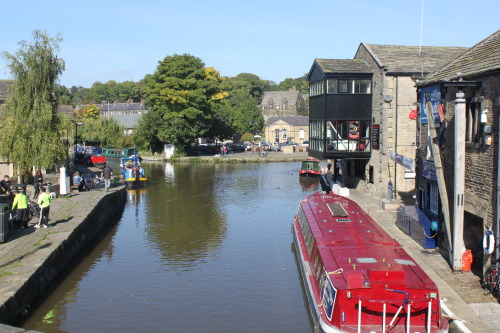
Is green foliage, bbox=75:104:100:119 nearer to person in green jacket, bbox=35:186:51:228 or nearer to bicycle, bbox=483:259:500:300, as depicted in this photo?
person in green jacket, bbox=35:186:51:228

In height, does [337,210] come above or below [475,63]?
below

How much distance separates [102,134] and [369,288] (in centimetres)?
7259

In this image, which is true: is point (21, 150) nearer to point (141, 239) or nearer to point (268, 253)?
point (141, 239)

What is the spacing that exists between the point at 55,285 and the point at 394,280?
11256 millimetres

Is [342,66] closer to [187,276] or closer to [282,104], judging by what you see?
[187,276]

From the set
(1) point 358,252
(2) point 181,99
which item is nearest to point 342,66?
(1) point 358,252

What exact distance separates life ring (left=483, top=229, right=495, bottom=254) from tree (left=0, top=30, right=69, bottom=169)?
23710 mm

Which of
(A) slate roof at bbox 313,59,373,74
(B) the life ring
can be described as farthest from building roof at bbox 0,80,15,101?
(B) the life ring

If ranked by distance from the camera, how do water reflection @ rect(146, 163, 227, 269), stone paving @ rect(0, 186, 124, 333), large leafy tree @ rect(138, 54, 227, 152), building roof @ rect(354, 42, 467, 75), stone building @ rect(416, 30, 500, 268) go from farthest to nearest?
1. large leafy tree @ rect(138, 54, 227, 152)
2. building roof @ rect(354, 42, 467, 75)
3. water reflection @ rect(146, 163, 227, 269)
4. stone building @ rect(416, 30, 500, 268)
5. stone paving @ rect(0, 186, 124, 333)

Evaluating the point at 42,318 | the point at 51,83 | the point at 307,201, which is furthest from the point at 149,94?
the point at 42,318

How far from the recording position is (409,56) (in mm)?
31047

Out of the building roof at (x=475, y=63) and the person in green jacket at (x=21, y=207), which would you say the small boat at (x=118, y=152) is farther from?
the building roof at (x=475, y=63)

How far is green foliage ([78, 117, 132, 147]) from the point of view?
78.1 metres

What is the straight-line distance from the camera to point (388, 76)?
2914 centimetres
